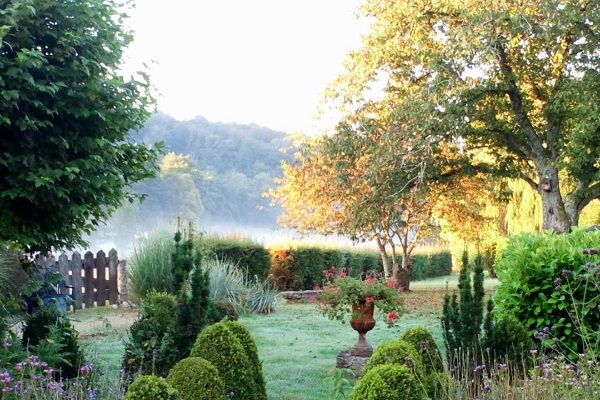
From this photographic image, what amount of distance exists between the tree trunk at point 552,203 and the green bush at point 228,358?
40.9 feet

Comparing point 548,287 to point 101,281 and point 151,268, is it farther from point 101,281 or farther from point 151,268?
point 101,281

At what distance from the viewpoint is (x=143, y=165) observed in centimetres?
556

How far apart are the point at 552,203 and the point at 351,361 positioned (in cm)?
984

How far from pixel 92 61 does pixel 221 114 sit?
5199 centimetres

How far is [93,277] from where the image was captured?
14.3 m

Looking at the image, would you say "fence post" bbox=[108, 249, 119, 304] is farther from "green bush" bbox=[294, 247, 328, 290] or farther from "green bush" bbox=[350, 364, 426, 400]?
"green bush" bbox=[350, 364, 426, 400]

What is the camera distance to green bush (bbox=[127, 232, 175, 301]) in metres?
11.4

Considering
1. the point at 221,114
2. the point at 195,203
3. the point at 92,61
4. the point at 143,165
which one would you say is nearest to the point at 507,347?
the point at 143,165

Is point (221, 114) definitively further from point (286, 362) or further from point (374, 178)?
point (286, 362)

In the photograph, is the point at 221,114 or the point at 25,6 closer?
the point at 25,6

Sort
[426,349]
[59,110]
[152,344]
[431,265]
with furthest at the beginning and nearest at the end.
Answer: [431,265], [152,344], [59,110], [426,349]

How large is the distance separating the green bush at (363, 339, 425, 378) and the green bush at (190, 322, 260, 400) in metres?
0.77

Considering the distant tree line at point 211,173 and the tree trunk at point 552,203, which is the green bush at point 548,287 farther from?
the distant tree line at point 211,173

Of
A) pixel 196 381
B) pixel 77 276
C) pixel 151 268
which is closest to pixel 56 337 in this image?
pixel 196 381
